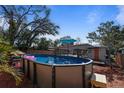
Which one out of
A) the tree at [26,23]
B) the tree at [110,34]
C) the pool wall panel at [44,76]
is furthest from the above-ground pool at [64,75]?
the tree at [26,23]

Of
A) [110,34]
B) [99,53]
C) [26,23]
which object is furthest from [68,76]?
[26,23]

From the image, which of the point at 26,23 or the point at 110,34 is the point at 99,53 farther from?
the point at 26,23

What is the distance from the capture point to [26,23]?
769 inches

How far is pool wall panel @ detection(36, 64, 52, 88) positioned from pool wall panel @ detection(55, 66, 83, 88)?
1.02 ft

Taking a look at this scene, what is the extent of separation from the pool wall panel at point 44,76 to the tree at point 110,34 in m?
6.68

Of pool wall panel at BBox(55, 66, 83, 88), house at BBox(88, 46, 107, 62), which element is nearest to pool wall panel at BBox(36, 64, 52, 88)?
pool wall panel at BBox(55, 66, 83, 88)

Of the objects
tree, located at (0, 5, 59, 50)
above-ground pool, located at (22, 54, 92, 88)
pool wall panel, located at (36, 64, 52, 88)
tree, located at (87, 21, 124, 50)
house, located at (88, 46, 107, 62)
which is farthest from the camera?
tree, located at (0, 5, 59, 50)

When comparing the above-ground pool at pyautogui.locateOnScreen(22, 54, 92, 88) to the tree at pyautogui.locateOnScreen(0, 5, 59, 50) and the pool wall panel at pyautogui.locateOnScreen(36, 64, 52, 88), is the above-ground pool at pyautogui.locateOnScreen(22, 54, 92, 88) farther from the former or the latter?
the tree at pyautogui.locateOnScreen(0, 5, 59, 50)

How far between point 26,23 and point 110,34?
32.9ft

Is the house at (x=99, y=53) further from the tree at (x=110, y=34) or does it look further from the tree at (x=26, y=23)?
the tree at (x=26, y=23)

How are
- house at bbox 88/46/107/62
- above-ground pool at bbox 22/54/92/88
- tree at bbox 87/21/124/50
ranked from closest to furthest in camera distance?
above-ground pool at bbox 22/54/92/88 < tree at bbox 87/21/124/50 < house at bbox 88/46/107/62

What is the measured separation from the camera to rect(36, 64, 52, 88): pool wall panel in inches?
264
